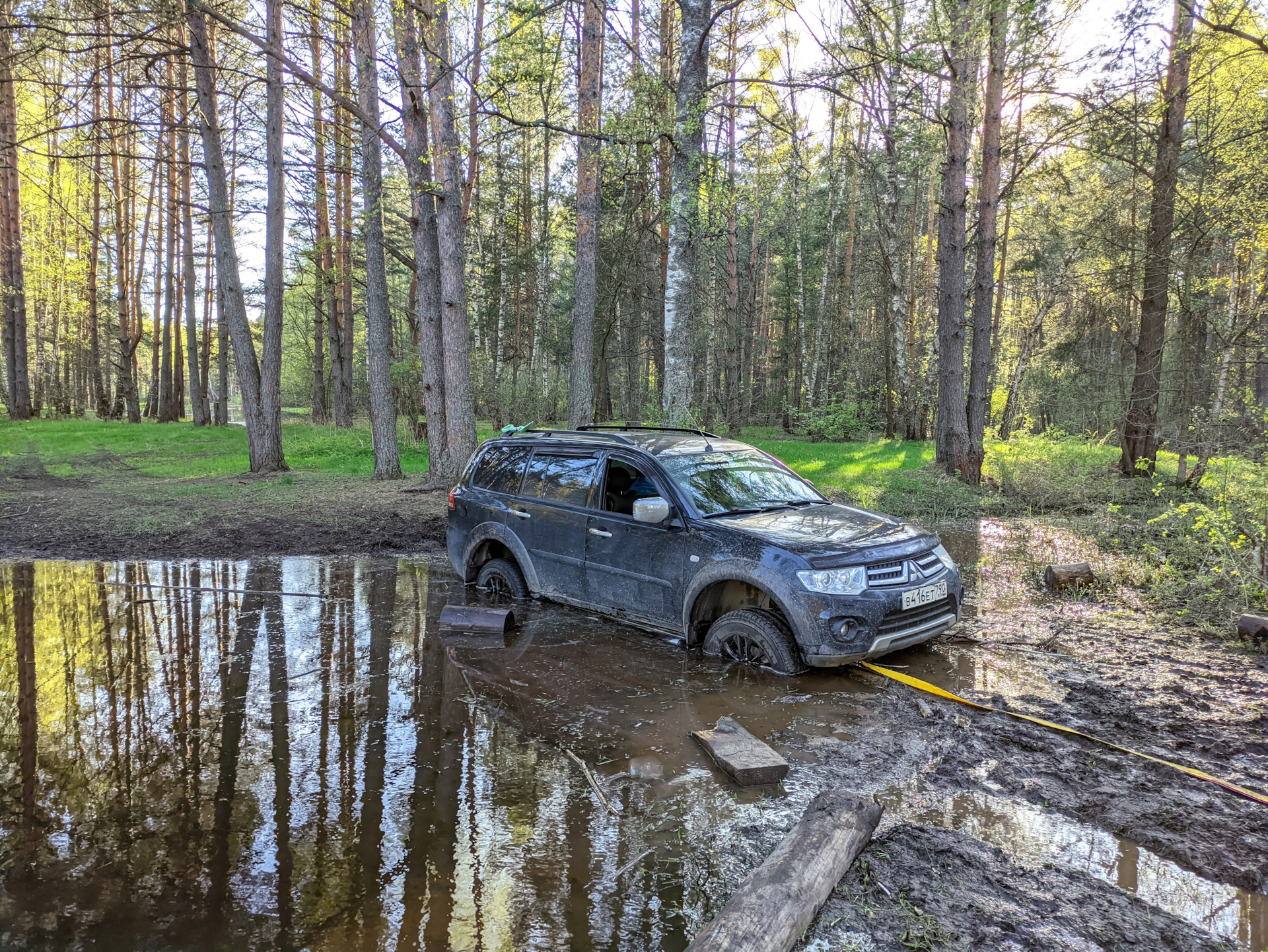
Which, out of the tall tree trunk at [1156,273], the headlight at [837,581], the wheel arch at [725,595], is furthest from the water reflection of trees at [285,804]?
the tall tree trunk at [1156,273]

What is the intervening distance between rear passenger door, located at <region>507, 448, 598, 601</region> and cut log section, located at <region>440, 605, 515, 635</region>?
1.90 feet

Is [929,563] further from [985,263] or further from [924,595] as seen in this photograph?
[985,263]

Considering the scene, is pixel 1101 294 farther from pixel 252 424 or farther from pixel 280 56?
pixel 252 424

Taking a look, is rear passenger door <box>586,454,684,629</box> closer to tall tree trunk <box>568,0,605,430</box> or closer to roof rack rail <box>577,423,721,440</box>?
roof rack rail <box>577,423,721,440</box>

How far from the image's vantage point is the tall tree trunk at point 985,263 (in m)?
14.0

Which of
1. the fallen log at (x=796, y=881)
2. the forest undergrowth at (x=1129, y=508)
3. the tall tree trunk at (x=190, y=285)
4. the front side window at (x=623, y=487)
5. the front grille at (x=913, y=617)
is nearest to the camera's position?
the fallen log at (x=796, y=881)

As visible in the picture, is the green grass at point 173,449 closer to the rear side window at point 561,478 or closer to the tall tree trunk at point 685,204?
the tall tree trunk at point 685,204

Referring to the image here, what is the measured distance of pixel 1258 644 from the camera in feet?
18.7

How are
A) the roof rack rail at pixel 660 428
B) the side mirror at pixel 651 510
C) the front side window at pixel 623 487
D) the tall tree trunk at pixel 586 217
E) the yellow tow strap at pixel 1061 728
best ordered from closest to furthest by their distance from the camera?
the yellow tow strap at pixel 1061 728
the side mirror at pixel 651 510
the front side window at pixel 623 487
the roof rack rail at pixel 660 428
the tall tree trunk at pixel 586 217

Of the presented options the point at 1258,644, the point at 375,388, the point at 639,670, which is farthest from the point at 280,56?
the point at 1258,644

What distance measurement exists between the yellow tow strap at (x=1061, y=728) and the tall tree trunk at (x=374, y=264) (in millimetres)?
11639

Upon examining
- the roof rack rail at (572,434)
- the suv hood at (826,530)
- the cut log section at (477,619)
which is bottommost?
the cut log section at (477,619)

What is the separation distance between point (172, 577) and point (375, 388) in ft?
24.6

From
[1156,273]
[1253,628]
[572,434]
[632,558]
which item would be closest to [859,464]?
[1156,273]
